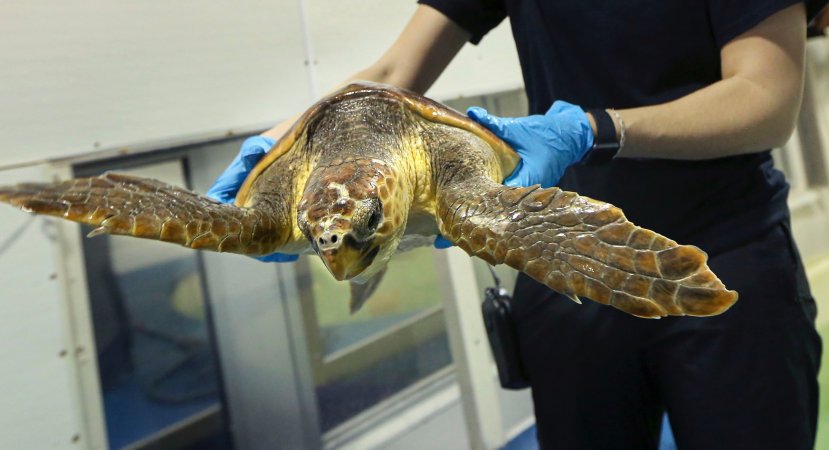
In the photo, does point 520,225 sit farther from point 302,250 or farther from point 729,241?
point 729,241

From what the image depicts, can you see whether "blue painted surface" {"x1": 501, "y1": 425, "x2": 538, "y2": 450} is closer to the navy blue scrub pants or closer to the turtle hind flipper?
the navy blue scrub pants

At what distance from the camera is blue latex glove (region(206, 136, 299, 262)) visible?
0.96 m

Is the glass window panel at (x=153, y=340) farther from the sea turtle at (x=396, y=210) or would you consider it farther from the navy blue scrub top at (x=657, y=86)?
the navy blue scrub top at (x=657, y=86)

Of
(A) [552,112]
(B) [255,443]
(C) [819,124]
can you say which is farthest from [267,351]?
(C) [819,124]

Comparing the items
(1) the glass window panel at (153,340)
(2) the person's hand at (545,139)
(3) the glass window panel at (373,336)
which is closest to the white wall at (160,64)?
(1) the glass window panel at (153,340)

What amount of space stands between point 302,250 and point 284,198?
0.10 meters

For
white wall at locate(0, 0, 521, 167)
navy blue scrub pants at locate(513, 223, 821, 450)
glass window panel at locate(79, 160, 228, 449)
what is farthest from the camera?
glass window panel at locate(79, 160, 228, 449)

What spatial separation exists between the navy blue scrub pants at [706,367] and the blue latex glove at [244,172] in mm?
533

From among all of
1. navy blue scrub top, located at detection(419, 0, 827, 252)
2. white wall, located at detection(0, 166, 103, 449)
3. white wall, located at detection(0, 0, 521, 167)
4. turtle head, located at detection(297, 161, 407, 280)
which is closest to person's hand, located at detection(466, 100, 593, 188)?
navy blue scrub top, located at detection(419, 0, 827, 252)

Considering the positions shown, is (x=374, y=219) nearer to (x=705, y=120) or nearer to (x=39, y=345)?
(x=705, y=120)

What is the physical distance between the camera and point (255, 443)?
171cm

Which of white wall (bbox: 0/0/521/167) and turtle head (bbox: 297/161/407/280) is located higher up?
white wall (bbox: 0/0/521/167)

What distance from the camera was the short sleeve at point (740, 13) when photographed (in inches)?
31.7

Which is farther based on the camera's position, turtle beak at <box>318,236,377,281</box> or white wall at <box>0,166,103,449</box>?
white wall at <box>0,166,103,449</box>
